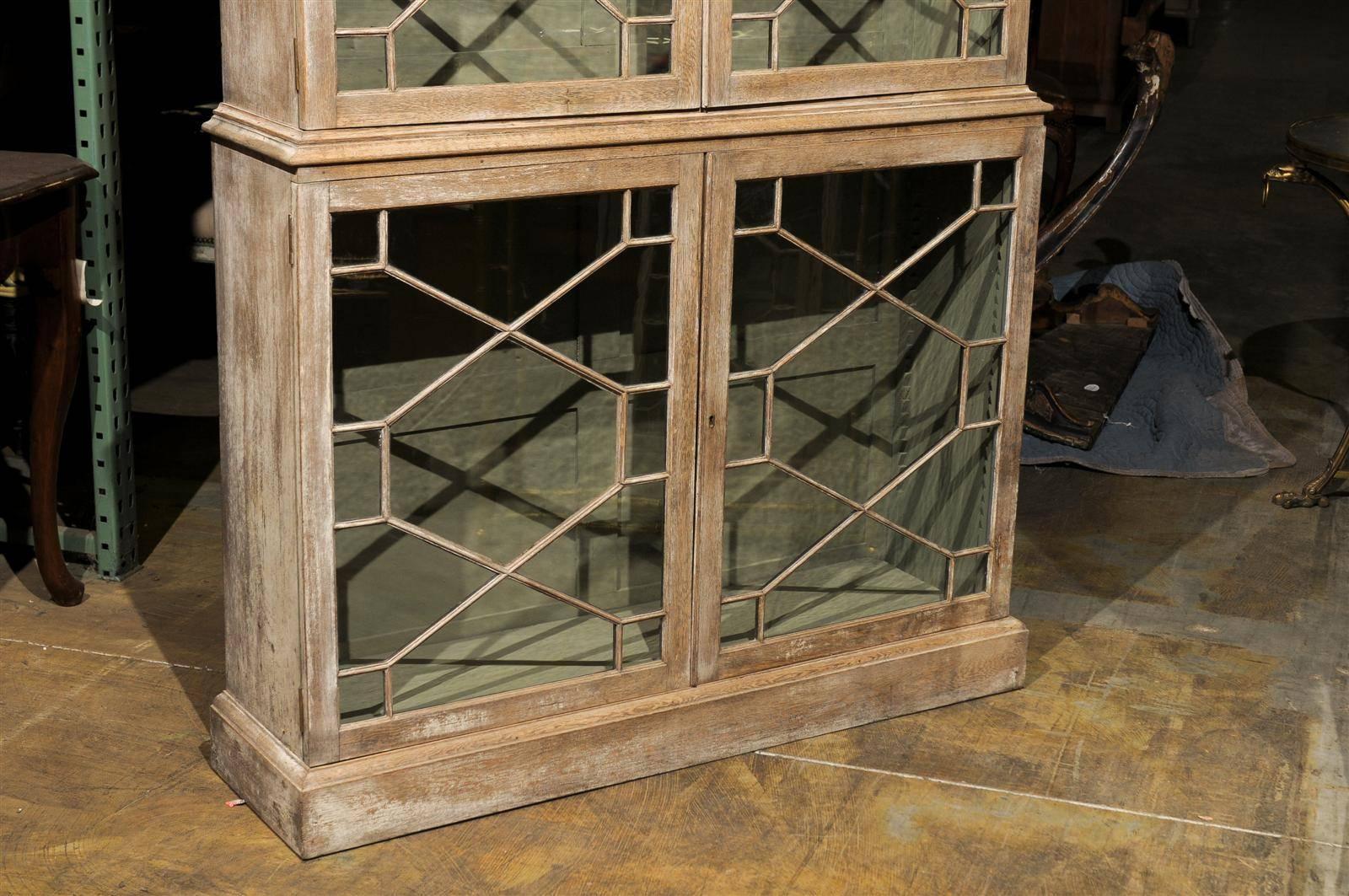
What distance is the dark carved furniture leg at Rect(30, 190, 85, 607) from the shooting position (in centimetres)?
267

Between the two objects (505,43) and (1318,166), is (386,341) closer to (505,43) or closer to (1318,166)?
(505,43)

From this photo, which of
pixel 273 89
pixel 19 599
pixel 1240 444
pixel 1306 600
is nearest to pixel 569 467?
pixel 273 89

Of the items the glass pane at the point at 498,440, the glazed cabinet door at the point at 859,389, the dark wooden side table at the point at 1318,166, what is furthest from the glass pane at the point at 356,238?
the dark wooden side table at the point at 1318,166

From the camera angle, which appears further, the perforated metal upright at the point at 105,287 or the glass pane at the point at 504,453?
the perforated metal upright at the point at 105,287

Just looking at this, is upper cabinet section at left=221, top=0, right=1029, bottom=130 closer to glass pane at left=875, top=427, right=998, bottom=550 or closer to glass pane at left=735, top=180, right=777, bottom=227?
glass pane at left=735, top=180, right=777, bottom=227

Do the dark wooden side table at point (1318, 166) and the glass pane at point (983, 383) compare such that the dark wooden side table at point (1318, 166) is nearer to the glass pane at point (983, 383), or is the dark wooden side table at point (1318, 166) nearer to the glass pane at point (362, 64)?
the glass pane at point (983, 383)

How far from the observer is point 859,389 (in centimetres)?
252

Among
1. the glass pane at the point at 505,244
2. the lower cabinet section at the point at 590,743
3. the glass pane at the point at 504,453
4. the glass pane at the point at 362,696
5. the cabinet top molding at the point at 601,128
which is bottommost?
the lower cabinet section at the point at 590,743

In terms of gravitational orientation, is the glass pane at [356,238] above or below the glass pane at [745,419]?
above

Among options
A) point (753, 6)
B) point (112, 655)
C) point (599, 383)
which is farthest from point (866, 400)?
point (112, 655)

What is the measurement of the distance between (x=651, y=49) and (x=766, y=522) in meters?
0.72

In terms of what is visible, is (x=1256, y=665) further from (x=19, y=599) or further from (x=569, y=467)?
(x=19, y=599)

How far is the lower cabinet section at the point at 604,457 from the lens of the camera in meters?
2.06

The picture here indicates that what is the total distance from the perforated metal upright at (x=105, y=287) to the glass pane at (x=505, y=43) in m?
1.00
